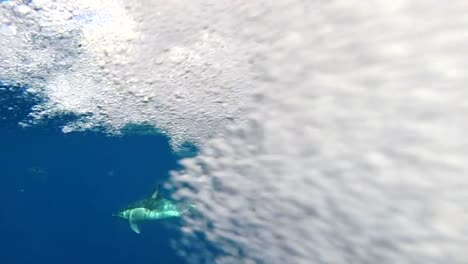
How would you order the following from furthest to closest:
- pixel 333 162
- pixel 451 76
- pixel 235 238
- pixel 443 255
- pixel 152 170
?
pixel 152 170
pixel 235 238
pixel 333 162
pixel 443 255
pixel 451 76

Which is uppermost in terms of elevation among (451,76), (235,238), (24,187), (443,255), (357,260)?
(451,76)

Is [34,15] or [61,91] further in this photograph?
[61,91]

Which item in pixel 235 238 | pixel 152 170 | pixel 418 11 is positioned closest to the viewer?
pixel 418 11

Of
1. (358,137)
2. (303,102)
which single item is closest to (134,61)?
(303,102)

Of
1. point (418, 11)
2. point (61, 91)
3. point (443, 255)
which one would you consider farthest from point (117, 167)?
point (418, 11)

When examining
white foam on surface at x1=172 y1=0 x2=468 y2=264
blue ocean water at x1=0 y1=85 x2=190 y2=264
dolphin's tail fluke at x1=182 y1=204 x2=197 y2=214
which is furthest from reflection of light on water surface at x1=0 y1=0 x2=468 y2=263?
blue ocean water at x1=0 y1=85 x2=190 y2=264

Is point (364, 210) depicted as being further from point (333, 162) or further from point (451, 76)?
point (451, 76)

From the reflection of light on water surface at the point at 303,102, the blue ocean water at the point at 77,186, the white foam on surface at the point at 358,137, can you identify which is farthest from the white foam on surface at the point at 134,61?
the blue ocean water at the point at 77,186
